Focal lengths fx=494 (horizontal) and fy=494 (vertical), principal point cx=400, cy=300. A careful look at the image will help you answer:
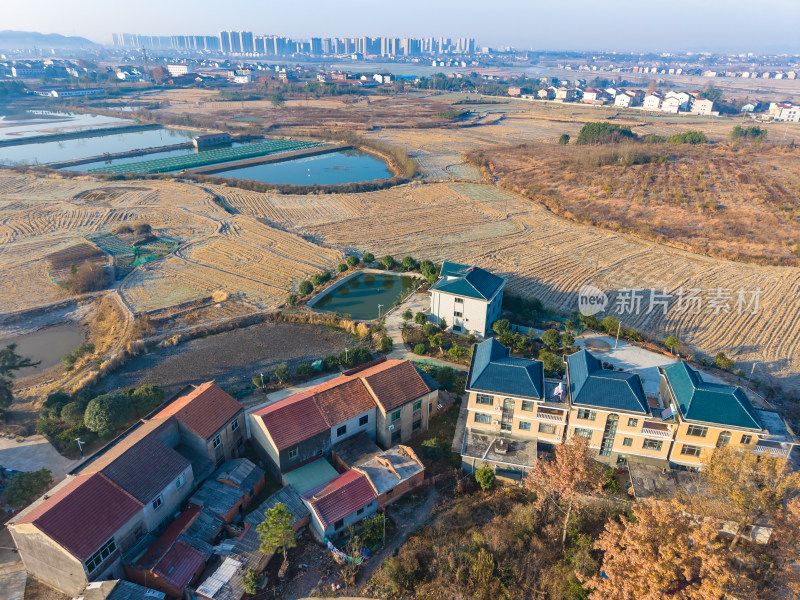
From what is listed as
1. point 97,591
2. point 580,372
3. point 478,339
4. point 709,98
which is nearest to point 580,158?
point 478,339

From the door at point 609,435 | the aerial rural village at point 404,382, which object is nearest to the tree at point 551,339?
the aerial rural village at point 404,382

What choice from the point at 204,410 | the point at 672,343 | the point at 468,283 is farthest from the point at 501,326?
the point at 204,410

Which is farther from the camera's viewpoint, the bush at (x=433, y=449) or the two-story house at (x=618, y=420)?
the bush at (x=433, y=449)

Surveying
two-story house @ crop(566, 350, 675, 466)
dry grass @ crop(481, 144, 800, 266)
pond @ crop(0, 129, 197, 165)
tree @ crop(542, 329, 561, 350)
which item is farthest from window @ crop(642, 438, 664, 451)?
pond @ crop(0, 129, 197, 165)

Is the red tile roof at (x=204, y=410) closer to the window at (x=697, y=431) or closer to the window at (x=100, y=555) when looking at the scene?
the window at (x=100, y=555)

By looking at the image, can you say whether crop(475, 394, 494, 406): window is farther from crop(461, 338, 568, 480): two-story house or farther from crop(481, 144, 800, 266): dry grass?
crop(481, 144, 800, 266): dry grass

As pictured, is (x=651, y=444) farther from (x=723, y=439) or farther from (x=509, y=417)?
(x=509, y=417)

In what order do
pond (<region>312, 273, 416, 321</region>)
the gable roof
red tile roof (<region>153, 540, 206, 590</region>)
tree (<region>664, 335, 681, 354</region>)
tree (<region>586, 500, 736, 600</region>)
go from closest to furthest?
tree (<region>586, 500, 736, 600</region>)
red tile roof (<region>153, 540, 206, 590</region>)
the gable roof
tree (<region>664, 335, 681, 354</region>)
pond (<region>312, 273, 416, 321</region>)
